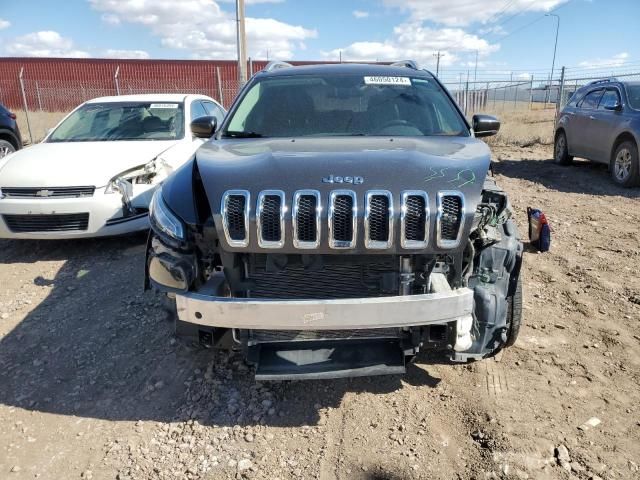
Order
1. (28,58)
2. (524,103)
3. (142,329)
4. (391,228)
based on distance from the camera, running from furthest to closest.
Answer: (524,103)
(28,58)
(142,329)
(391,228)

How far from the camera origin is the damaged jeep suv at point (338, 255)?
2.37 meters

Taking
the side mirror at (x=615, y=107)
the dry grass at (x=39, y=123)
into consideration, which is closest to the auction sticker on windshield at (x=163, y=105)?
the side mirror at (x=615, y=107)

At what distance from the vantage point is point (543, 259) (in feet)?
17.1

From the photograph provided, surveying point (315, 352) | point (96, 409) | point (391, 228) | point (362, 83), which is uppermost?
point (362, 83)

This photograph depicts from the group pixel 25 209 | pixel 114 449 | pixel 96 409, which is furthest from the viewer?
pixel 25 209

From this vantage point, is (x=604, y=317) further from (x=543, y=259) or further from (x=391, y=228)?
(x=391, y=228)

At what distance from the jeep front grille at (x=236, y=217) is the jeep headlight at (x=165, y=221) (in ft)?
1.09

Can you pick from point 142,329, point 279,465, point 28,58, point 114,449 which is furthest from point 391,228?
point 28,58

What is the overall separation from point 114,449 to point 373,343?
143 centimetres

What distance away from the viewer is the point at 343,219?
2.40 metres

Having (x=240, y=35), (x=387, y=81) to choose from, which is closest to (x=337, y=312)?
(x=387, y=81)

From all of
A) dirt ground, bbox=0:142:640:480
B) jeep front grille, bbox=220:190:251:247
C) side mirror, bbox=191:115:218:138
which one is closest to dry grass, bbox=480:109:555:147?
dirt ground, bbox=0:142:640:480

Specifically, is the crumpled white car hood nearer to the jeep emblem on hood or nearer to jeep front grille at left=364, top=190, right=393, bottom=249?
the jeep emblem on hood

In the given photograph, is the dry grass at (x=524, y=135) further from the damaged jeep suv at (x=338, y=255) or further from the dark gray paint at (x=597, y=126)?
the damaged jeep suv at (x=338, y=255)
